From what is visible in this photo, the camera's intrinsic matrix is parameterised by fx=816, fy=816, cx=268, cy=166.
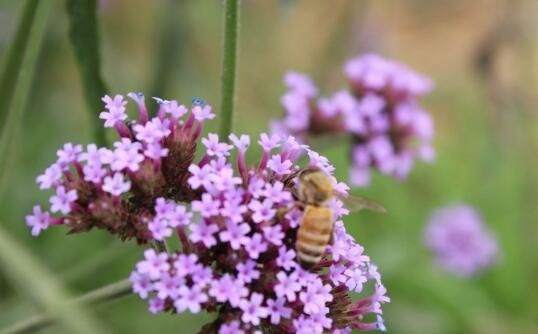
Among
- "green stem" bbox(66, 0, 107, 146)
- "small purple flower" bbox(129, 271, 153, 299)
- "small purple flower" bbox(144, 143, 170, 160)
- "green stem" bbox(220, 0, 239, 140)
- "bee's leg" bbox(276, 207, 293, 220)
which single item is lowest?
"small purple flower" bbox(129, 271, 153, 299)

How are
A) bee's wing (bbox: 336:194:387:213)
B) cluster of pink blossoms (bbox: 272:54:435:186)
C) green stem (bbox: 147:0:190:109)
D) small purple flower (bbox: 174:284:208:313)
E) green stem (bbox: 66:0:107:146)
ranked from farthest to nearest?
green stem (bbox: 147:0:190:109)
cluster of pink blossoms (bbox: 272:54:435:186)
green stem (bbox: 66:0:107:146)
bee's wing (bbox: 336:194:387:213)
small purple flower (bbox: 174:284:208:313)

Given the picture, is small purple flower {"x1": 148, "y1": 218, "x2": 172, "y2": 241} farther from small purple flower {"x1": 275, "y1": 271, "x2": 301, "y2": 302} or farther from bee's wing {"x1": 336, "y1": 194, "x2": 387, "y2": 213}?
bee's wing {"x1": 336, "y1": 194, "x2": 387, "y2": 213}

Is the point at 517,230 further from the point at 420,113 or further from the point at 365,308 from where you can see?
the point at 365,308

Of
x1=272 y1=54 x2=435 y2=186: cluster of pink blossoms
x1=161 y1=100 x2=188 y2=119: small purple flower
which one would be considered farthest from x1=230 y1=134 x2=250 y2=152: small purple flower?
x1=272 y1=54 x2=435 y2=186: cluster of pink blossoms

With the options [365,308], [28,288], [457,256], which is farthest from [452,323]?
[28,288]

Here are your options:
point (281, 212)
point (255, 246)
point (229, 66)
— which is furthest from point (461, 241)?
point (255, 246)
